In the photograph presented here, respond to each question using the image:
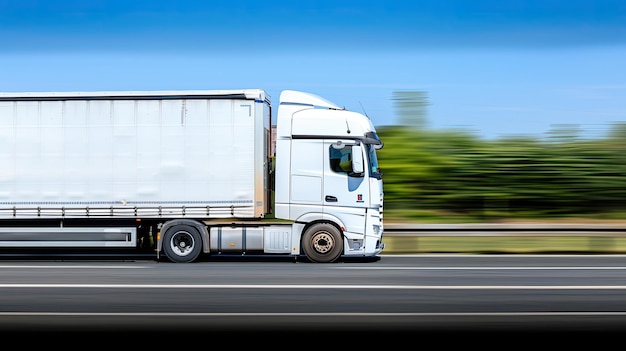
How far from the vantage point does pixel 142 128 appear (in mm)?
16016

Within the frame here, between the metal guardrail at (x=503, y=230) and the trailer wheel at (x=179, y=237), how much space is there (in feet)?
13.7

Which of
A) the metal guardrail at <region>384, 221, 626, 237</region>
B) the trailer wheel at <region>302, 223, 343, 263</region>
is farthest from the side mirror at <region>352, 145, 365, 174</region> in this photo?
the metal guardrail at <region>384, 221, 626, 237</region>

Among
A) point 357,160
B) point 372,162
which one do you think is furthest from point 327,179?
point 372,162

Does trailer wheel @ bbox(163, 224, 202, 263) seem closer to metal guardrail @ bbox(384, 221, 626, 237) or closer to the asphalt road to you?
the asphalt road

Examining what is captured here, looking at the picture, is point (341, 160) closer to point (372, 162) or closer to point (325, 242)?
point (372, 162)

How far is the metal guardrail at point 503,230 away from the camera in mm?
18109

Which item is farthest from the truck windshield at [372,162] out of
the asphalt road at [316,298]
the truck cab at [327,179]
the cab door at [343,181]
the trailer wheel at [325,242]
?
the asphalt road at [316,298]

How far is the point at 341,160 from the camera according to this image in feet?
52.2

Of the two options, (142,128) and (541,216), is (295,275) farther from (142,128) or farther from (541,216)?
(541,216)

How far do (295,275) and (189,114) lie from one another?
13.6 ft

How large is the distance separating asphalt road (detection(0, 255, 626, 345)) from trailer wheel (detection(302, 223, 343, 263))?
43cm

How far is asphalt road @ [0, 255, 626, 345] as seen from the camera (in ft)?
27.6

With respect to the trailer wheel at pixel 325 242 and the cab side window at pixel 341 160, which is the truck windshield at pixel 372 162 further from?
the trailer wheel at pixel 325 242

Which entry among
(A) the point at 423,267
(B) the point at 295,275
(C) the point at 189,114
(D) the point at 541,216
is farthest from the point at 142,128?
(D) the point at 541,216
